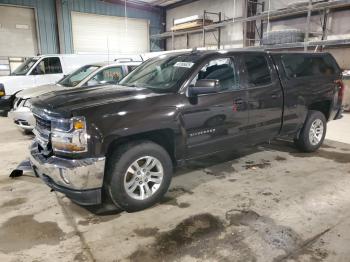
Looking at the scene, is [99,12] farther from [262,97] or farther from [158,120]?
[158,120]

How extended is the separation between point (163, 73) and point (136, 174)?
136cm

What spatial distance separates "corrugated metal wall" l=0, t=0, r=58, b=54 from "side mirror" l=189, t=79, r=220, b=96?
12900 mm

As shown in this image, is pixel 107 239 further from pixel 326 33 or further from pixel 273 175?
pixel 326 33

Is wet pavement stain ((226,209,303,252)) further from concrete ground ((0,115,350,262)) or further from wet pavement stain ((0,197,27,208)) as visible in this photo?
wet pavement stain ((0,197,27,208))

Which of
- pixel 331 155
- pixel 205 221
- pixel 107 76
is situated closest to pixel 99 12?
pixel 107 76

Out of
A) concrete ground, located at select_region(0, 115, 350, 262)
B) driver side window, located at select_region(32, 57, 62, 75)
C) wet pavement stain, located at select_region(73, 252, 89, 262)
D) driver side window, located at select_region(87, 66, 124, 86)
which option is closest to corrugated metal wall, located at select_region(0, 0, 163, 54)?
driver side window, located at select_region(32, 57, 62, 75)

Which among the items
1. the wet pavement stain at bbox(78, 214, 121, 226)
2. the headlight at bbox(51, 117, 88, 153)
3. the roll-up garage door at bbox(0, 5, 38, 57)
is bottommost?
the wet pavement stain at bbox(78, 214, 121, 226)

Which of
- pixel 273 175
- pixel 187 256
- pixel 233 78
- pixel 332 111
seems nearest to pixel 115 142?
pixel 187 256

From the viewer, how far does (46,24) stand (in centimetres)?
1380

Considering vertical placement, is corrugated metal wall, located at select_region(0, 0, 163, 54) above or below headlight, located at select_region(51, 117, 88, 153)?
above

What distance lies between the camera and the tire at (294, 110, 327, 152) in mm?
4645

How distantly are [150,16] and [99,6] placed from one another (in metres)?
3.09

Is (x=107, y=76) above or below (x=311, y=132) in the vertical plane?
above

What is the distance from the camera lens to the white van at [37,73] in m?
7.88
